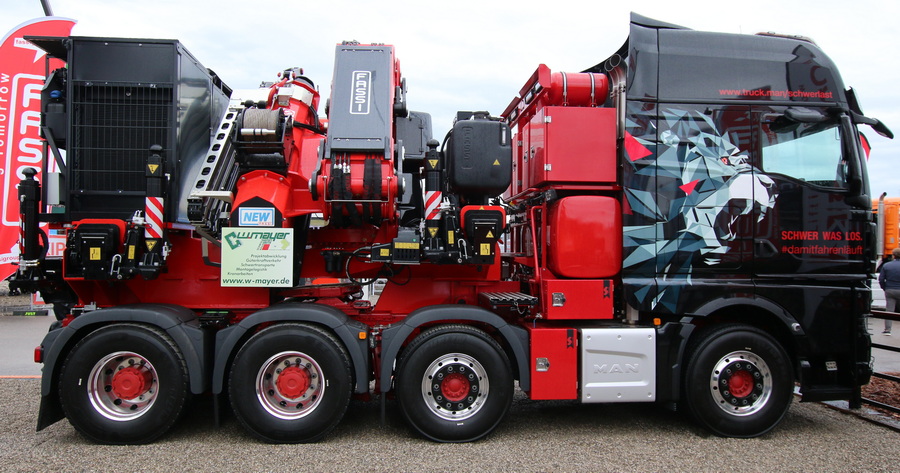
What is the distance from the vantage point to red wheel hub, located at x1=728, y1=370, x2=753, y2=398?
17.1 ft

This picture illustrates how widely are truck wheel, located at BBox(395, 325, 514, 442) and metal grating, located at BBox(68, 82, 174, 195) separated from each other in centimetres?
Result: 297

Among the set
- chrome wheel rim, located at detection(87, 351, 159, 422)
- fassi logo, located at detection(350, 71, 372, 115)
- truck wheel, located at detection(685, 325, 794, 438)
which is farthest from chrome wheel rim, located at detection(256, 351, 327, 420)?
truck wheel, located at detection(685, 325, 794, 438)

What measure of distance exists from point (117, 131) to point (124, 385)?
2289 millimetres

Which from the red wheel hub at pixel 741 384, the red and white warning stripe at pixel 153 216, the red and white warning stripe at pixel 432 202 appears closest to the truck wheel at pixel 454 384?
the red and white warning stripe at pixel 432 202

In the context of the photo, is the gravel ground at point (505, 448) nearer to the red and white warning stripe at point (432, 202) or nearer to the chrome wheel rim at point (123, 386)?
the chrome wheel rim at point (123, 386)

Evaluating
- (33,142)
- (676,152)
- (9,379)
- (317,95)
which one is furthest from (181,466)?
(33,142)

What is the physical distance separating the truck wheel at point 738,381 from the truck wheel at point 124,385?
4633 mm

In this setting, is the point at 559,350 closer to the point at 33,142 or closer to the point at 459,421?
the point at 459,421

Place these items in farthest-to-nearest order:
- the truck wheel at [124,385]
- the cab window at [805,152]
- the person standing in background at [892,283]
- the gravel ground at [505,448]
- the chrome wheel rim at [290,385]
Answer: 1. the person standing in background at [892,283]
2. the cab window at [805,152]
3. the chrome wheel rim at [290,385]
4. the truck wheel at [124,385]
5. the gravel ground at [505,448]

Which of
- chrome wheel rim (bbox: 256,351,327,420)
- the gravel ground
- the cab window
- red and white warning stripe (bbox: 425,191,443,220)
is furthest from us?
red and white warning stripe (bbox: 425,191,443,220)

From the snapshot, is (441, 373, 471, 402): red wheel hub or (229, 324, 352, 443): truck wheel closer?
(229, 324, 352, 443): truck wheel

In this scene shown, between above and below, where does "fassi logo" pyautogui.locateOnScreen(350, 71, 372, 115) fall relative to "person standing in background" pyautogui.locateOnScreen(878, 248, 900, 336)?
above

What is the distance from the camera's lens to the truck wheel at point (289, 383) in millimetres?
4867

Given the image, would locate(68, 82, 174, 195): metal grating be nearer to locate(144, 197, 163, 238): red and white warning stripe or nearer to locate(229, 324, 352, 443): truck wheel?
locate(144, 197, 163, 238): red and white warning stripe
